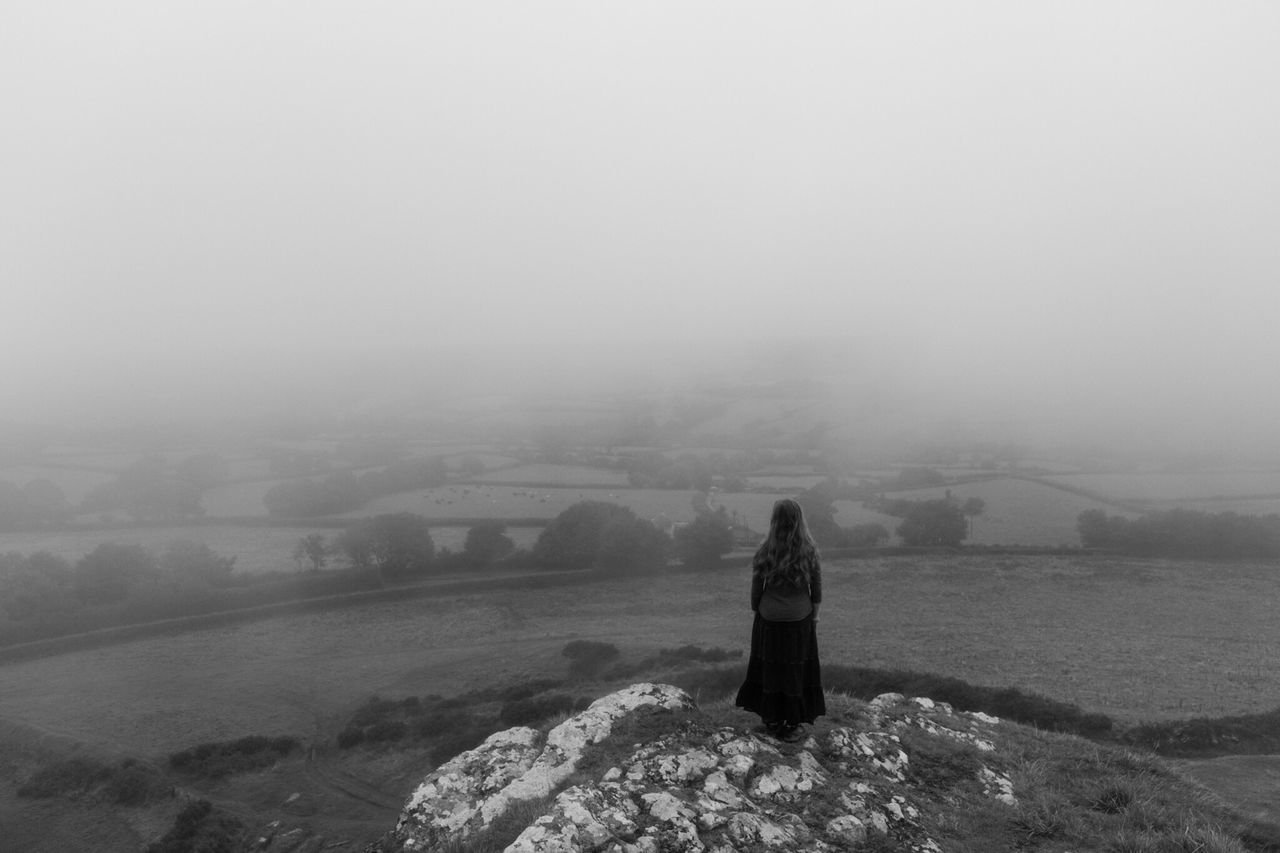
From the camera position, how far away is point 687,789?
9.05 meters

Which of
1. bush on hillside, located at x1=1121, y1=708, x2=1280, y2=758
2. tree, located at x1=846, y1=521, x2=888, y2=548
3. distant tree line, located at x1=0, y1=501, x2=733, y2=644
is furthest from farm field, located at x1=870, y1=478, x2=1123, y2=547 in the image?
bush on hillside, located at x1=1121, y1=708, x2=1280, y2=758

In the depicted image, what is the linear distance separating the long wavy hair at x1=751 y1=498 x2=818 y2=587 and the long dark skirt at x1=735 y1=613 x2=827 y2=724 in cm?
67

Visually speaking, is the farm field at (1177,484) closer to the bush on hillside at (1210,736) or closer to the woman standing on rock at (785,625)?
the bush on hillside at (1210,736)

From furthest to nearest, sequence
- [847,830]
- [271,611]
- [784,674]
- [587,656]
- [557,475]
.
Answer: 1. [557,475]
2. [271,611]
3. [587,656]
4. [784,674]
5. [847,830]

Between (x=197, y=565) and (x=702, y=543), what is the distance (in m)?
26.1

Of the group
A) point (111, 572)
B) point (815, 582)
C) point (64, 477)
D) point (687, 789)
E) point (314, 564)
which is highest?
point (815, 582)

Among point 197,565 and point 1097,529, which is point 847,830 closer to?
point 197,565

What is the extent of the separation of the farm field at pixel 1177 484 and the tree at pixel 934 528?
550 inches

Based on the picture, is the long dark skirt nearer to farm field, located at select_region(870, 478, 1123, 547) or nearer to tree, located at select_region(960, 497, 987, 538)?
farm field, located at select_region(870, 478, 1123, 547)

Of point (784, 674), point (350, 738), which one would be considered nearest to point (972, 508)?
point (350, 738)

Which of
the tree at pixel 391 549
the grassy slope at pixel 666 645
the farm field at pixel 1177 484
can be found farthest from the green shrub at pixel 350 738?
the farm field at pixel 1177 484

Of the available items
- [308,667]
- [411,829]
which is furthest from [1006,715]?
[308,667]

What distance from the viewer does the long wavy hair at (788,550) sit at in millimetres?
9164

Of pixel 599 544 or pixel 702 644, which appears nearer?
pixel 702 644
